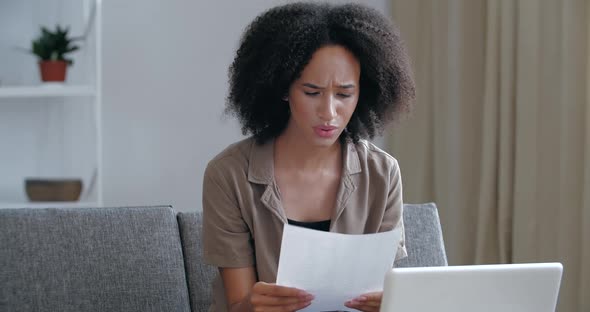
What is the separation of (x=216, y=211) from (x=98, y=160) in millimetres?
1611

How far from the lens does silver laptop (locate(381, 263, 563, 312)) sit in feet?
4.46

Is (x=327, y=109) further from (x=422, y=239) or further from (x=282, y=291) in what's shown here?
(x=422, y=239)

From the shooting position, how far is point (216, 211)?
179cm

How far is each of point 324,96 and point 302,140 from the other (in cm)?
16

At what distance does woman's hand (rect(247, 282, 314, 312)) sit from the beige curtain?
145cm

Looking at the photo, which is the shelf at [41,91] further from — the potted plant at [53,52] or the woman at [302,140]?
the woman at [302,140]

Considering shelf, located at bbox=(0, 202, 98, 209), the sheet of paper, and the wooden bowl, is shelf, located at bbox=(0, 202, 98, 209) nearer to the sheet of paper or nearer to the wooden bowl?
the wooden bowl

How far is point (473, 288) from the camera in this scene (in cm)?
140

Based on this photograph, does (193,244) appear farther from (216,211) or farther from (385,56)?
(385,56)

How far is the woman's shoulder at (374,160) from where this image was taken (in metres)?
1.92

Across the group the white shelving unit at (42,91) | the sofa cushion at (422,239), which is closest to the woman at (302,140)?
the sofa cushion at (422,239)

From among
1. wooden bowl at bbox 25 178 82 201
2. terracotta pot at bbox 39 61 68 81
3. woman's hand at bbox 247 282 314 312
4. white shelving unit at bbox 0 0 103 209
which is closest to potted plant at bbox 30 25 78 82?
terracotta pot at bbox 39 61 68 81

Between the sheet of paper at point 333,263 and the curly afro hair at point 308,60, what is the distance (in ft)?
1.19

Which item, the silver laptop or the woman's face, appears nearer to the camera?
the silver laptop
